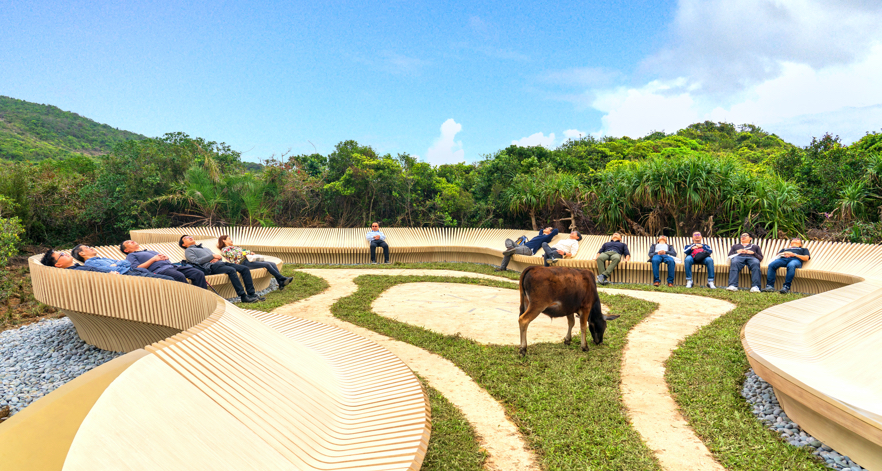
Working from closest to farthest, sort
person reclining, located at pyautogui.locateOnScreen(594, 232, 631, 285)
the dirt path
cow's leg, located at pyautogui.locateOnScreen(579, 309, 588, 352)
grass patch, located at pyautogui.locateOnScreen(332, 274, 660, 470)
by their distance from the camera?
grass patch, located at pyautogui.locateOnScreen(332, 274, 660, 470) → the dirt path → cow's leg, located at pyautogui.locateOnScreen(579, 309, 588, 352) → person reclining, located at pyautogui.locateOnScreen(594, 232, 631, 285)

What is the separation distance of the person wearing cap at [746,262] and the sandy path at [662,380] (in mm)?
1583

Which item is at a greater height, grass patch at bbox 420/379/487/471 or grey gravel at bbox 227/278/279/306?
grass patch at bbox 420/379/487/471

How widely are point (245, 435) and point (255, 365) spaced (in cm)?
63

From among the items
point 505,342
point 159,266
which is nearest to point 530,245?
point 505,342

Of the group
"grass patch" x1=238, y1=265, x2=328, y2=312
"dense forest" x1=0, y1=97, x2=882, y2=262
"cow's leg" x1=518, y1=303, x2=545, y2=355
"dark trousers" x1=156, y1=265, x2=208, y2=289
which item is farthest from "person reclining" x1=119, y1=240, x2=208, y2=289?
"cow's leg" x1=518, y1=303, x2=545, y2=355

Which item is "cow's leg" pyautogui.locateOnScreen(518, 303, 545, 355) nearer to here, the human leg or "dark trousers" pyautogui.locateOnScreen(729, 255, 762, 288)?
the human leg

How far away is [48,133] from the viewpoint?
37219 millimetres

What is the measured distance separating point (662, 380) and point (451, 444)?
7.35 ft

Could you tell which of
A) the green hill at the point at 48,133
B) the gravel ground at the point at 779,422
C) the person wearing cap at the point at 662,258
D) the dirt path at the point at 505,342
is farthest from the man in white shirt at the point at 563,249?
the green hill at the point at 48,133

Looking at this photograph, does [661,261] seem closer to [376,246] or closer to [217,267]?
[376,246]

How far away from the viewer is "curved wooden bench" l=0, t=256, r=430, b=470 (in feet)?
6.20

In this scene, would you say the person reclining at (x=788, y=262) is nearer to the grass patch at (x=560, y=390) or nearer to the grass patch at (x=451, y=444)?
the grass patch at (x=560, y=390)

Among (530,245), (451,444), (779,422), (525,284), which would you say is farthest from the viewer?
(530,245)

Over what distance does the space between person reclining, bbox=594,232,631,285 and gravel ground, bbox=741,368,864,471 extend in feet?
16.9
